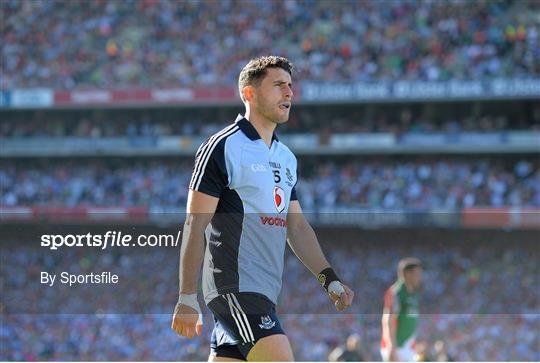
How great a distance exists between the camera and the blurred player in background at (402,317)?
9.34 meters

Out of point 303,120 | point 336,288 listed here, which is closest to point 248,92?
point 336,288

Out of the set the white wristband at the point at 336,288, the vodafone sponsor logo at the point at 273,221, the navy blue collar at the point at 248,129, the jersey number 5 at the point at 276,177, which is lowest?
the white wristband at the point at 336,288

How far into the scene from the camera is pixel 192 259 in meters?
5.05

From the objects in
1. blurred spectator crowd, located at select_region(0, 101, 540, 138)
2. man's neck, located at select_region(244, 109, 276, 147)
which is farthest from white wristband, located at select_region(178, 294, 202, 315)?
blurred spectator crowd, located at select_region(0, 101, 540, 138)

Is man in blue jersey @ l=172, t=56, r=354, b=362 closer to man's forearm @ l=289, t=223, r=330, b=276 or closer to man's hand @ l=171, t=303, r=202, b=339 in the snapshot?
man's hand @ l=171, t=303, r=202, b=339

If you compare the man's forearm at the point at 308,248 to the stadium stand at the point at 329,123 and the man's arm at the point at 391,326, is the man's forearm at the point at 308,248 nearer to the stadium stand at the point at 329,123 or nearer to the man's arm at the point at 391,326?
the man's arm at the point at 391,326

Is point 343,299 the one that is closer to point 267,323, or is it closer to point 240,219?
point 267,323

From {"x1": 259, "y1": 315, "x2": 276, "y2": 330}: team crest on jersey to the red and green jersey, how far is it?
431 centimetres

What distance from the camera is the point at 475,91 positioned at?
27859 mm

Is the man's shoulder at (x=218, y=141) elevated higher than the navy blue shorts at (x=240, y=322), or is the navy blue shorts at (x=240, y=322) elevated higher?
the man's shoulder at (x=218, y=141)

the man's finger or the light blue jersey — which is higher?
the light blue jersey

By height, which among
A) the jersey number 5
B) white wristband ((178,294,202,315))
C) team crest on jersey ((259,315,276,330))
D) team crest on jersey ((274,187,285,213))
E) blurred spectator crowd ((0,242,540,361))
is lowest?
blurred spectator crowd ((0,242,540,361))

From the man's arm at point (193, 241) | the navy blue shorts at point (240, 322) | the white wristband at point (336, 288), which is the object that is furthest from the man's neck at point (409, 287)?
the man's arm at point (193, 241)

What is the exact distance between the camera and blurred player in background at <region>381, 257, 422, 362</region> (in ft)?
30.7
